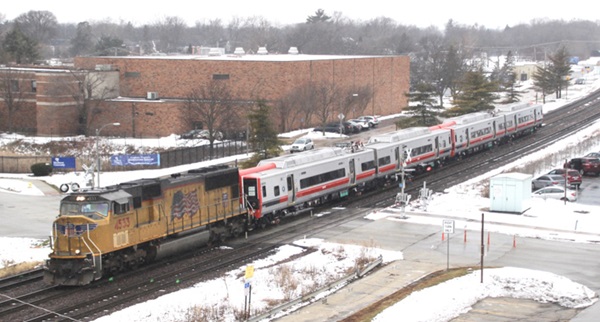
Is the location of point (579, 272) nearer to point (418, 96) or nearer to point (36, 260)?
point (36, 260)

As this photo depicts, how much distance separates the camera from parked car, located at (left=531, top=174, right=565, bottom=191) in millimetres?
52525

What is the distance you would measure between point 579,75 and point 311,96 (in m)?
102

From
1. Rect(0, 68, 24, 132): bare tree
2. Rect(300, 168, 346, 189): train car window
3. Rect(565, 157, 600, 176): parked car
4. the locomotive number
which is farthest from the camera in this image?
Rect(0, 68, 24, 132): bare tree

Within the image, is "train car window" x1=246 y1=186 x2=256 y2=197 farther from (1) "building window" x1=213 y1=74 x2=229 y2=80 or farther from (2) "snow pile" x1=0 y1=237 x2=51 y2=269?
(1) "building window" x1=213 y1=74 x2=229 y2=80

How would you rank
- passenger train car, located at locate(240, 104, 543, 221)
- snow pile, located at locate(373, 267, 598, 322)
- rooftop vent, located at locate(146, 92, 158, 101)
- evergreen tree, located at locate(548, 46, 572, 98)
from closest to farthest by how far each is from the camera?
snow pile, located at locate(373, 267, 598, 322) < passenger train car, located at locate(240, 104, 543, 221) < rooftop vent, located at locate(146, 92, 158, 101) < evergreen tree, located at locate(548, 46, 572, 98)

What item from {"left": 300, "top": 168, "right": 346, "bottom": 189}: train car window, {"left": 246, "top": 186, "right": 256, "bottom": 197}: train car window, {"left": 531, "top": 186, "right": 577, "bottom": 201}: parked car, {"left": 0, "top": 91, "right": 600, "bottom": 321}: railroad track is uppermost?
{"left": 246, "top": 186, "right": 256, "bottom": 197}: train car window

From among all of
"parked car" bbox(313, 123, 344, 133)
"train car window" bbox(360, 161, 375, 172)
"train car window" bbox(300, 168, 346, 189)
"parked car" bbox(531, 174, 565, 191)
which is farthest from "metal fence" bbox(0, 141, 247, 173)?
"parked car" bbox(531, 174, 565, 191)

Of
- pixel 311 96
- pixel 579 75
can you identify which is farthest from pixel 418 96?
pixel 579 75

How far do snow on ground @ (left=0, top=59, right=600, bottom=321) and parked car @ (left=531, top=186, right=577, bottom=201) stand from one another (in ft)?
4.58

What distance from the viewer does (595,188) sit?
178 ft

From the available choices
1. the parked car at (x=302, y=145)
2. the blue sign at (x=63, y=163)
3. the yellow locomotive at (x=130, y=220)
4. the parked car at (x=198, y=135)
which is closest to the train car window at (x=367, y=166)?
the yellow locomotive at (x=130, y=220)

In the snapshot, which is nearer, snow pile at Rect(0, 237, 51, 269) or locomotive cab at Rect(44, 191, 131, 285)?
locomotive cab at Rect(44, 191, 131, 285)

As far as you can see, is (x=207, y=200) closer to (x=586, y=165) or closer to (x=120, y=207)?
(x=120, y=207)

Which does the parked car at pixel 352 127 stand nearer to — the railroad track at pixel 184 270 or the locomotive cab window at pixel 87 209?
the railroad track at pixel 184 270
